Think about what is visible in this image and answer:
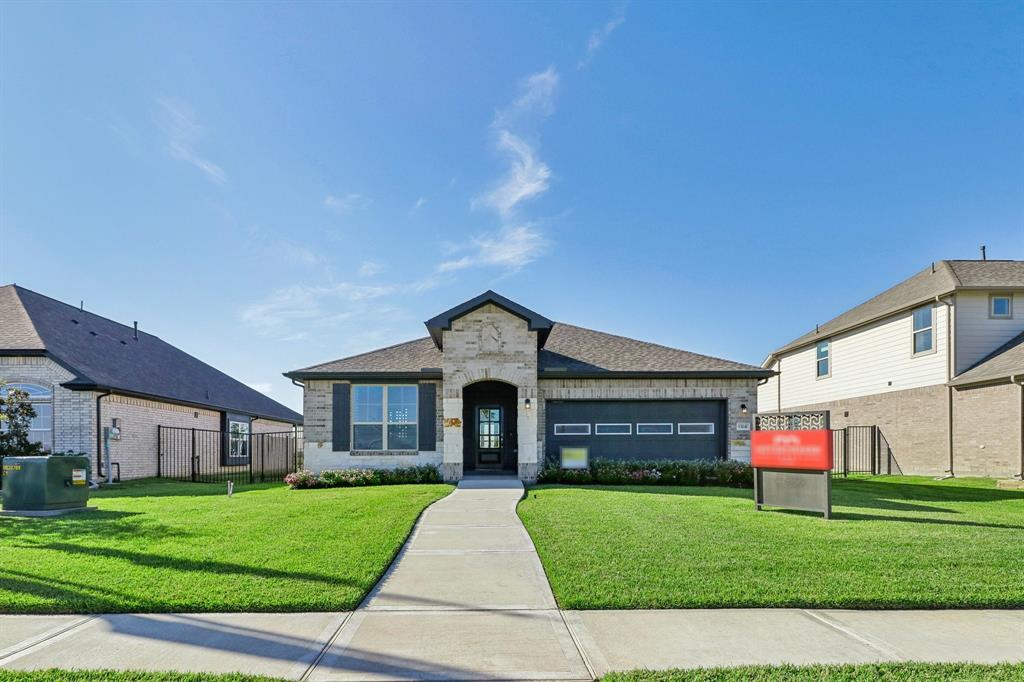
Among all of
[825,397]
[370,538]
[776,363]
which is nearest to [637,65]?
[370,538]

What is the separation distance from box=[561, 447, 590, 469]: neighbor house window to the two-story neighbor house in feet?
21.8

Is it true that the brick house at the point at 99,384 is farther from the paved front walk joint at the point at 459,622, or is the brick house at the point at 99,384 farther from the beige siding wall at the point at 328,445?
the paved front walk joint at the point at 459,622

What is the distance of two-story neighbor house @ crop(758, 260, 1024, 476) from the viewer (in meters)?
16.7

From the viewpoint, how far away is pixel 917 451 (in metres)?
19.5

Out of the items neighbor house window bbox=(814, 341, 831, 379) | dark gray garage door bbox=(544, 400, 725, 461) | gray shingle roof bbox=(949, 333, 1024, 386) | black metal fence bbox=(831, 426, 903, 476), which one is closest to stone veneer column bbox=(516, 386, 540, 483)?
dark gray garage door bbox=(544, 400, 725, 461)

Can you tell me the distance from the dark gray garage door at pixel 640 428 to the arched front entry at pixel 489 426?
1.90 m

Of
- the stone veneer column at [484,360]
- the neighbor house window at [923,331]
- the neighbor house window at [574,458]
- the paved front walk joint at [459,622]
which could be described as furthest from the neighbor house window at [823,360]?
the paved front walk joint at [459,622]

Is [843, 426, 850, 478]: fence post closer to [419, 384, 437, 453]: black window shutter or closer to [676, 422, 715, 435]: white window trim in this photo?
[676, 422, 715, 435]: white window trim

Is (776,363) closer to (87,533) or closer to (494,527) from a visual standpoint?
(494,527)

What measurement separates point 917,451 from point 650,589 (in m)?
18.9

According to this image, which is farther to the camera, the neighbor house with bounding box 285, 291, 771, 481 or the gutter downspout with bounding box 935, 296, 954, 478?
the gutter downspout with bounding box 935, 296, 954, 478

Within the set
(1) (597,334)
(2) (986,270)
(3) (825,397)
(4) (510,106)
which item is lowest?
(3) (825,397)

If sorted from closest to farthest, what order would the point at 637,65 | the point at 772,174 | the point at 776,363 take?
the point at 637,65 → the point at 772,174 → the point at 776,363

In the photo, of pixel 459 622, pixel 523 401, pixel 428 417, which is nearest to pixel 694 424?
pixel 523 401
